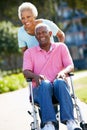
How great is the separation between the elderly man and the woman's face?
433 mm

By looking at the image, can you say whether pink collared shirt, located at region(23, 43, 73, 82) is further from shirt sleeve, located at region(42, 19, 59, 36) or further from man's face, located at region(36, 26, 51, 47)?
shirt sleeve, located at region(42, 19, 59, 36)

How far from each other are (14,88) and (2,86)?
3.17 feet

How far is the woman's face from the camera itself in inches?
267

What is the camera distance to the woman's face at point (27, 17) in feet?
22.3

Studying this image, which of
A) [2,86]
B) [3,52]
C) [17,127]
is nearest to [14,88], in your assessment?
[2,86]

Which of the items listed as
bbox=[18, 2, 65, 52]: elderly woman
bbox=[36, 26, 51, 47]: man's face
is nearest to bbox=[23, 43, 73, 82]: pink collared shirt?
bbox=[36, 26, 51, 47]: man's face

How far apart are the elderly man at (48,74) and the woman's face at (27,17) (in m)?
0.43

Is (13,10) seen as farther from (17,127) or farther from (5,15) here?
(17,127)

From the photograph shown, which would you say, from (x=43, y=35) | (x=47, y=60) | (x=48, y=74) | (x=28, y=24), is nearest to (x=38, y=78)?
(x=48, y=74)

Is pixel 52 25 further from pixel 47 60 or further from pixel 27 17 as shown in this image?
pixel 47 60

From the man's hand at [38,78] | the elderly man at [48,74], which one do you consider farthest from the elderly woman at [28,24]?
the man's hand at [38,78]

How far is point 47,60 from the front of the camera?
638cm

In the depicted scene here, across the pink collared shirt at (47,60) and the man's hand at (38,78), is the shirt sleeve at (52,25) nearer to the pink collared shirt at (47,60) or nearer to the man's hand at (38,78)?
the pink collared shirt at (47,60)

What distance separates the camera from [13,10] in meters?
44.3
